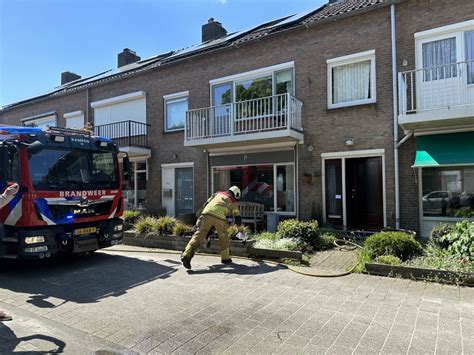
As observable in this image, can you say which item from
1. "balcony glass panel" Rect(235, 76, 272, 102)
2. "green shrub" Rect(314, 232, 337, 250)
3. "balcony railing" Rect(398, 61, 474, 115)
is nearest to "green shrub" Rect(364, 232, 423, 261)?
"green shrub" Rect(314, 232, 337, 250)

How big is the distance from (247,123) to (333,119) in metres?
2.75

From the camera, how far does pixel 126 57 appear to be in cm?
2136

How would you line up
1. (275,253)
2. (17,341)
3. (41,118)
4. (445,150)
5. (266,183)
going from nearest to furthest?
1. (17,341)
2. (275,253)
3. (445,150)
4. (266,183)
5. (41,118)

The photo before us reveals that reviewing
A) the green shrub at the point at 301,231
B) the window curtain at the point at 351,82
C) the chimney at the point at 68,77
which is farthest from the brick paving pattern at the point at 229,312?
the chimney at the point at 68,77

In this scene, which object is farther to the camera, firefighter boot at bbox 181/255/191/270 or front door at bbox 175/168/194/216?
front door at bbox 175/168/194/216

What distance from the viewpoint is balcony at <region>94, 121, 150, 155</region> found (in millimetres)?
15203

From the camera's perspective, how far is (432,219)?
9.58 m

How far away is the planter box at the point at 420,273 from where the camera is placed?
235 inches

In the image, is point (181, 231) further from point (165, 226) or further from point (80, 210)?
point (80, 210)

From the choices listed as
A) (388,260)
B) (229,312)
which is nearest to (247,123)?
(388,260)

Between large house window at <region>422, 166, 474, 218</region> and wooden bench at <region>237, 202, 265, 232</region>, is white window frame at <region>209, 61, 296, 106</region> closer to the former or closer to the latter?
wooden bench at <region>237, 202, 265, 232</region>

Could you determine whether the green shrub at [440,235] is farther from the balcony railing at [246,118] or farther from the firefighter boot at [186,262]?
the firefighter boot at [186,262]

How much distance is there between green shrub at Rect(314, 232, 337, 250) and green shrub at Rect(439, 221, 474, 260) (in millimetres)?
2483

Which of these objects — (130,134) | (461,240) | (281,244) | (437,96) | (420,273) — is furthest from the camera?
(130,134)
